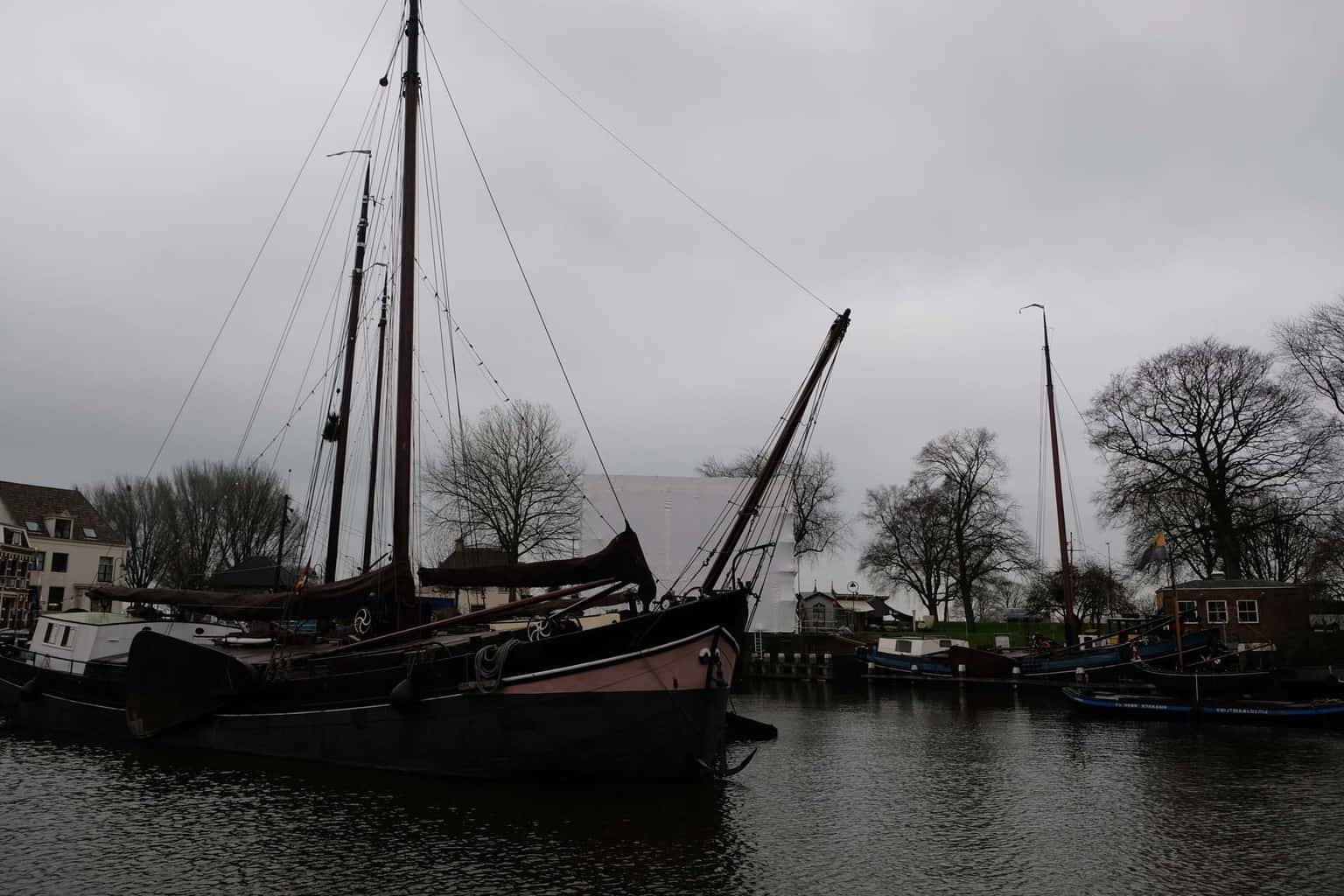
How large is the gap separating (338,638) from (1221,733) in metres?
21.8

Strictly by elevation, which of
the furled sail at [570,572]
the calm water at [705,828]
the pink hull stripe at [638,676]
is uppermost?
the furled sail at [570,572]

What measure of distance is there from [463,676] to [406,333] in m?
6.99

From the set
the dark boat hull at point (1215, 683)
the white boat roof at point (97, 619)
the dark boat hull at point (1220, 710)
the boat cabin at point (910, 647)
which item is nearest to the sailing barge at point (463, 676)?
the white boat roof at point (97, 619)

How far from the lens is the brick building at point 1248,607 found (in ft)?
121

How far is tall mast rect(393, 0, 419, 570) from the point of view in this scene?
661 inches

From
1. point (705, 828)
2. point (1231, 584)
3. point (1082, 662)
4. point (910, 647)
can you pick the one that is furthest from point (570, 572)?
point (1231, 584)

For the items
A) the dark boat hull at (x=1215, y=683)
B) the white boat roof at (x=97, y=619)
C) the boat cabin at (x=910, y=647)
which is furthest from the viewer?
the boat cabin at (x=910, y=647)

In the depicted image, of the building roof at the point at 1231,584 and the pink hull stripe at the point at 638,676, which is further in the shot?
the building roof at the point at 1231,584

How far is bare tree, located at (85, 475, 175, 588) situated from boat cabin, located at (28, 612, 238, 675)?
114ft

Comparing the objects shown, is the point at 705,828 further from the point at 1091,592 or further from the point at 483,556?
the point at 1091,592

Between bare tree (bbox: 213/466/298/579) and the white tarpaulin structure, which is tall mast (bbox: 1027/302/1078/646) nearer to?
the white tarpaulin structure

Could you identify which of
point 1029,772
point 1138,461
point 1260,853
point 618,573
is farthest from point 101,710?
point 1138,461

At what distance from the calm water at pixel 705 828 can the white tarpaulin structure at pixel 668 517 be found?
61.9 feet

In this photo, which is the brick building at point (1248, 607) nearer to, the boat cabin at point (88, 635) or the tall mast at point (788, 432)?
the tall mast at point (788, 432)
